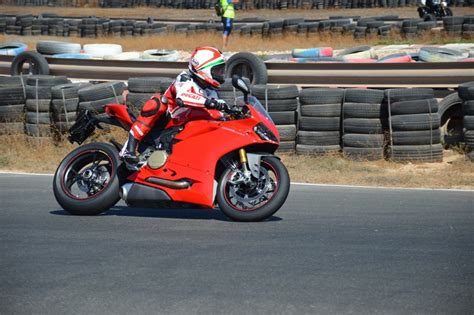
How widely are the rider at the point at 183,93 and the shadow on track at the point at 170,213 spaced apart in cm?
57

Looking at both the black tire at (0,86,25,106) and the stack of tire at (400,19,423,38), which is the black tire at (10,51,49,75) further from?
the stack of tire at (400,19,423,38)

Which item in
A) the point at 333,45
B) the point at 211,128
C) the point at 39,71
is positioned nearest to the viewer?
the point at 211,128

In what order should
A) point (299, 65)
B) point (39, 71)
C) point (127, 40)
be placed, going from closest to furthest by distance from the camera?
point (299, 65)
point (39, 71)
point (127, 40)

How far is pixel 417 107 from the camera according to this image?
37.4 ft

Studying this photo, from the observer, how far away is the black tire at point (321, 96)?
11.9m

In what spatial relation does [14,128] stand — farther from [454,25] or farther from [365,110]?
[454,25]

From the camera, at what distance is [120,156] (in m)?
7.52

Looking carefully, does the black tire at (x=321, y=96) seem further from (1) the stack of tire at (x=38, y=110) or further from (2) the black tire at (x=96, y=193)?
(2) the black tire at (x=96, y=193)

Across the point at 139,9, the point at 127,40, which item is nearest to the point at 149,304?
the point at 127,40

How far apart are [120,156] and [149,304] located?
295 centimetres

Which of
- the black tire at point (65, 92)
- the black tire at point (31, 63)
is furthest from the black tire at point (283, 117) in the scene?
the black tire at point (31, 63)

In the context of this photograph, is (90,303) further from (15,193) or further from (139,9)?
(139,9)

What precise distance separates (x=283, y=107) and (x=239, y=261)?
6.55 m

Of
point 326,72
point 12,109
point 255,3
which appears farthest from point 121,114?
point 255,3
